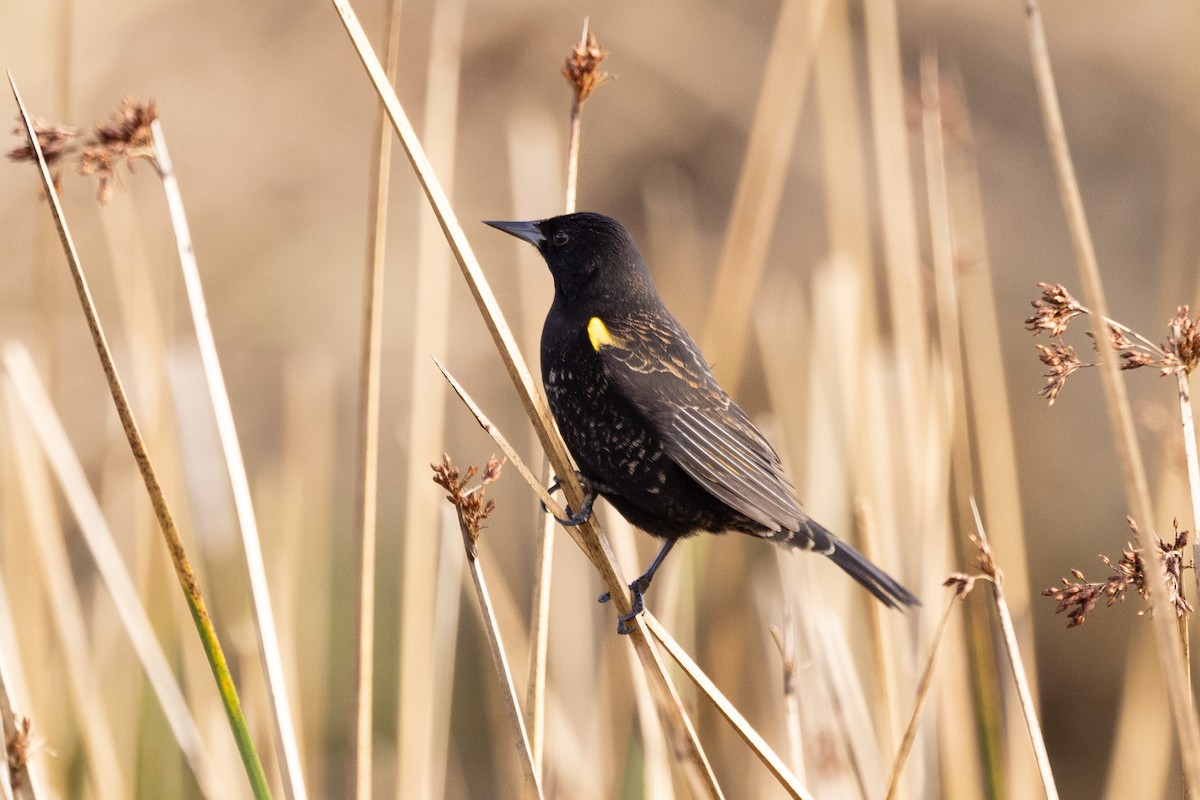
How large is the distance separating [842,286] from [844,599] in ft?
2.86

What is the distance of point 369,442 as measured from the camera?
6.21 ft

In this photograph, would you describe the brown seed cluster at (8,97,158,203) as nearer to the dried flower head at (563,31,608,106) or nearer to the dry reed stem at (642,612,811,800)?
the dried flower head at (563,31,608,106)

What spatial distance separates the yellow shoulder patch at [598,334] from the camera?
7.98 ft

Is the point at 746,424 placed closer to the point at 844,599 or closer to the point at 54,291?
the point at 844,599

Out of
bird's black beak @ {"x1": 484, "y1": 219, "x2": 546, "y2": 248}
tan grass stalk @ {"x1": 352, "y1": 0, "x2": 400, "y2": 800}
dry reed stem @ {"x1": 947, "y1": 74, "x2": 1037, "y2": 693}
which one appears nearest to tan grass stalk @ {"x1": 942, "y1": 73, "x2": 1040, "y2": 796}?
dry reed stem @ {"x1": 947, "y1": 74, "x2": 1037, "y2": 693}

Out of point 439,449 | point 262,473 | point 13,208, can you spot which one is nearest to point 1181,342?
point 439,449

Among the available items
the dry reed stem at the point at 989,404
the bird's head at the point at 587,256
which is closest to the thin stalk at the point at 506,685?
the bird's head at the point at 587,256

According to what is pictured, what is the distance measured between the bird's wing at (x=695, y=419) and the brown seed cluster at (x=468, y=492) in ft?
2.94

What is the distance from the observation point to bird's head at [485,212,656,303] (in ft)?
8.63

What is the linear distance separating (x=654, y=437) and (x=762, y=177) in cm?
84

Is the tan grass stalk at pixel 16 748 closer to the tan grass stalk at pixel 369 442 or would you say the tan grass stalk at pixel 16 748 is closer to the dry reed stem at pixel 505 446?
the tan grass stalk at pixel 369 442

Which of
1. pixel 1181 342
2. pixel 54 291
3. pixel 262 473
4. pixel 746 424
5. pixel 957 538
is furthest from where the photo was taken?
pixel 262 473

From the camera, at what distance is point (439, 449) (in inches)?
107

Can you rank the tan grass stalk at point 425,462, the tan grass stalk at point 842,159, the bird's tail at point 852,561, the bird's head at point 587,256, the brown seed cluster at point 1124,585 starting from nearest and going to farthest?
the brown seed cluster at point 1124,585 → the bird's tail at point 852,561 → the tan grass stalk at point 425,462 → the bird's head at point 587,256 → the tan grass stalk at point 842,159
